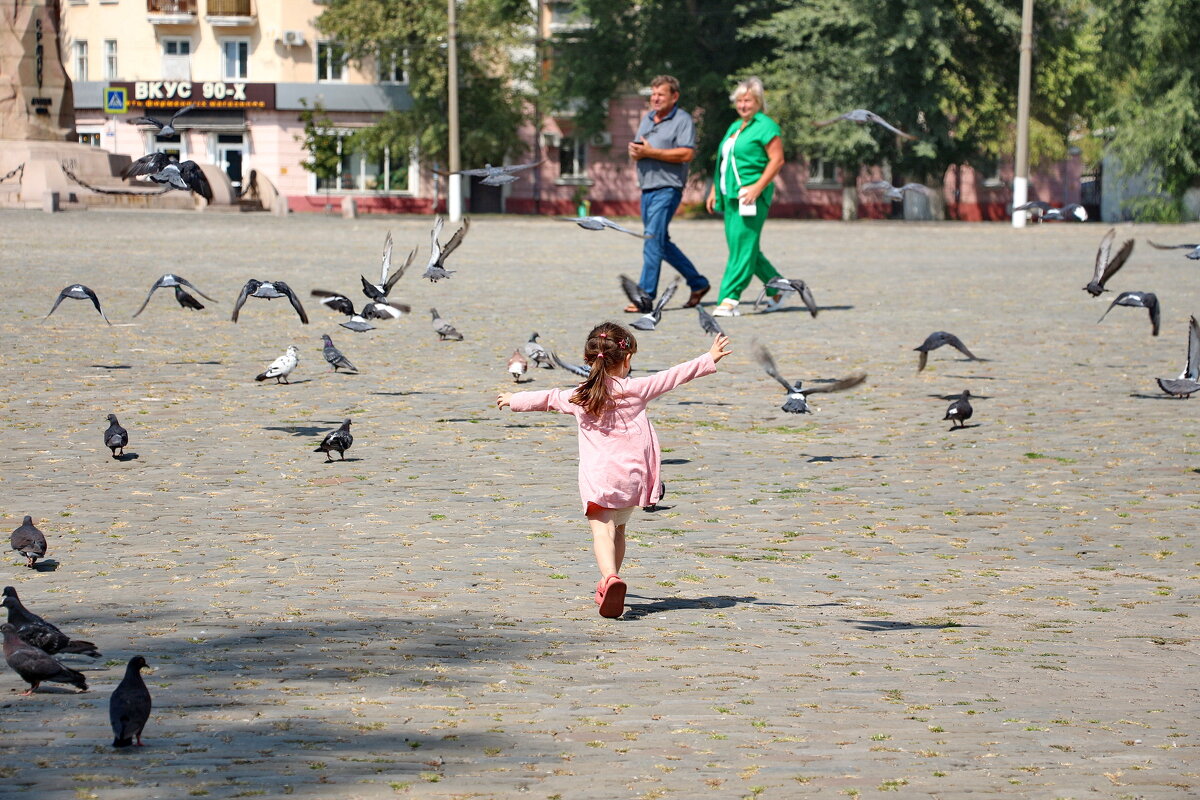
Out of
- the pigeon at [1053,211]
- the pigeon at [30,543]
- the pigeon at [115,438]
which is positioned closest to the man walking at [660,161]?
the pigeon at [1053,211]

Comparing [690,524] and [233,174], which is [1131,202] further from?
[690,524]

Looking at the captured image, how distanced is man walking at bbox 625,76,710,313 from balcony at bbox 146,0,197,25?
56781 millimetres

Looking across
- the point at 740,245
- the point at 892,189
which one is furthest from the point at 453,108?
the point at 892,189

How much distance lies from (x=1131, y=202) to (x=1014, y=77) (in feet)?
25.3

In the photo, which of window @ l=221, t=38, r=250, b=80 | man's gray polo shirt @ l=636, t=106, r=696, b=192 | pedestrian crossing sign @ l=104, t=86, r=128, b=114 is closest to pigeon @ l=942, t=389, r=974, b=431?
man's gray polo shirt @ l=636, t=106, r=696, b=192

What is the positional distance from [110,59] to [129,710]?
7200cm

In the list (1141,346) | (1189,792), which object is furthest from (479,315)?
(1189,792)

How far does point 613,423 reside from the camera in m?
6.75

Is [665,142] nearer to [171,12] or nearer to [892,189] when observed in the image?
[892,189]

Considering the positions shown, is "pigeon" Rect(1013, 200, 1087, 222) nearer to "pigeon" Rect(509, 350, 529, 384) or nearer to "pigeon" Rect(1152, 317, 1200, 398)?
"pigeon" Rect(1152, 317, 1200, 398)

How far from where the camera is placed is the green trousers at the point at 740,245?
58.0 ft

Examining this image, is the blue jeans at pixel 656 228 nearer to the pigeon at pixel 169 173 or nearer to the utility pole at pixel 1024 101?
the pigeon at pixel 169 173

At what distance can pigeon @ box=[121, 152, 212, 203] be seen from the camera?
12.6 m

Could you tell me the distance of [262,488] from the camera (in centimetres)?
895
